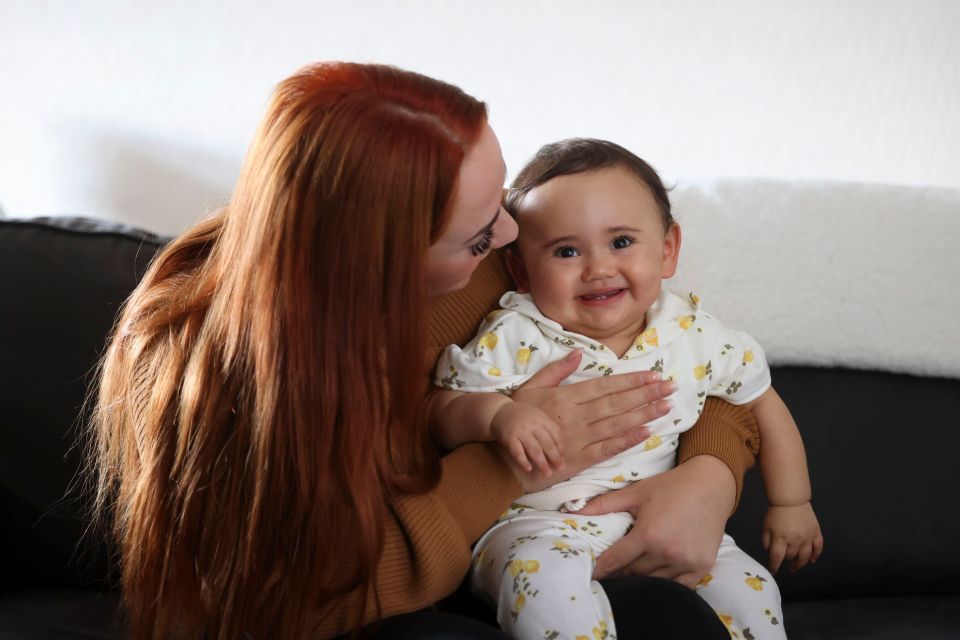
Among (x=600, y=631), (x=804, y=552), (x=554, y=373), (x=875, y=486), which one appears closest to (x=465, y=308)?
(x=554, y=373)

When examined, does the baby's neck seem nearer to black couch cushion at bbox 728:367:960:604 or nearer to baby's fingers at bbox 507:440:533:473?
baby's fingers at bbox 507:440:533:473

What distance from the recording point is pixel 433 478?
4.19 feet

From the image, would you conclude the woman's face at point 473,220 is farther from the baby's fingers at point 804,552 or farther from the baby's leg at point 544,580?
the baby's fingers at point 804,552

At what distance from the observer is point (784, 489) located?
1.48 metres

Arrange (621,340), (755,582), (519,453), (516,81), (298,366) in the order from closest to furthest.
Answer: (298,366) → (519,453) → (755,582) → (621,340) → (516,81)

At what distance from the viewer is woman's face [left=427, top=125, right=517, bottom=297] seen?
1.18 m

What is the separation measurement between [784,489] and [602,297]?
424 mm

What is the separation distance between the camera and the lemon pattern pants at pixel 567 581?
1.16 meters

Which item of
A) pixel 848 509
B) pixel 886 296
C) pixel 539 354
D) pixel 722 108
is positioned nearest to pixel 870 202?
pixel 886 296

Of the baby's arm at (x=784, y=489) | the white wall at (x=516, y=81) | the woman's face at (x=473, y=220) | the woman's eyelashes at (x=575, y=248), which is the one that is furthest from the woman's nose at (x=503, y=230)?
the white wall at (x=516, y=81)

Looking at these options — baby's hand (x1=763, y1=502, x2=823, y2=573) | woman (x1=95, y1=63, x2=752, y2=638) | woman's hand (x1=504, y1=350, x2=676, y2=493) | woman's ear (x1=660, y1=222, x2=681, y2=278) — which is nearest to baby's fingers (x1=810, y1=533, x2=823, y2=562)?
baby's hand (x1=763, y1=502, x2=823, y2=573)

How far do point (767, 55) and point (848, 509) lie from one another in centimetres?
94

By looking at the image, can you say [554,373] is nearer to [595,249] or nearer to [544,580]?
[595,249]

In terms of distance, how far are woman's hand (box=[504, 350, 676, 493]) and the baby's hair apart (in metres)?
0.27
